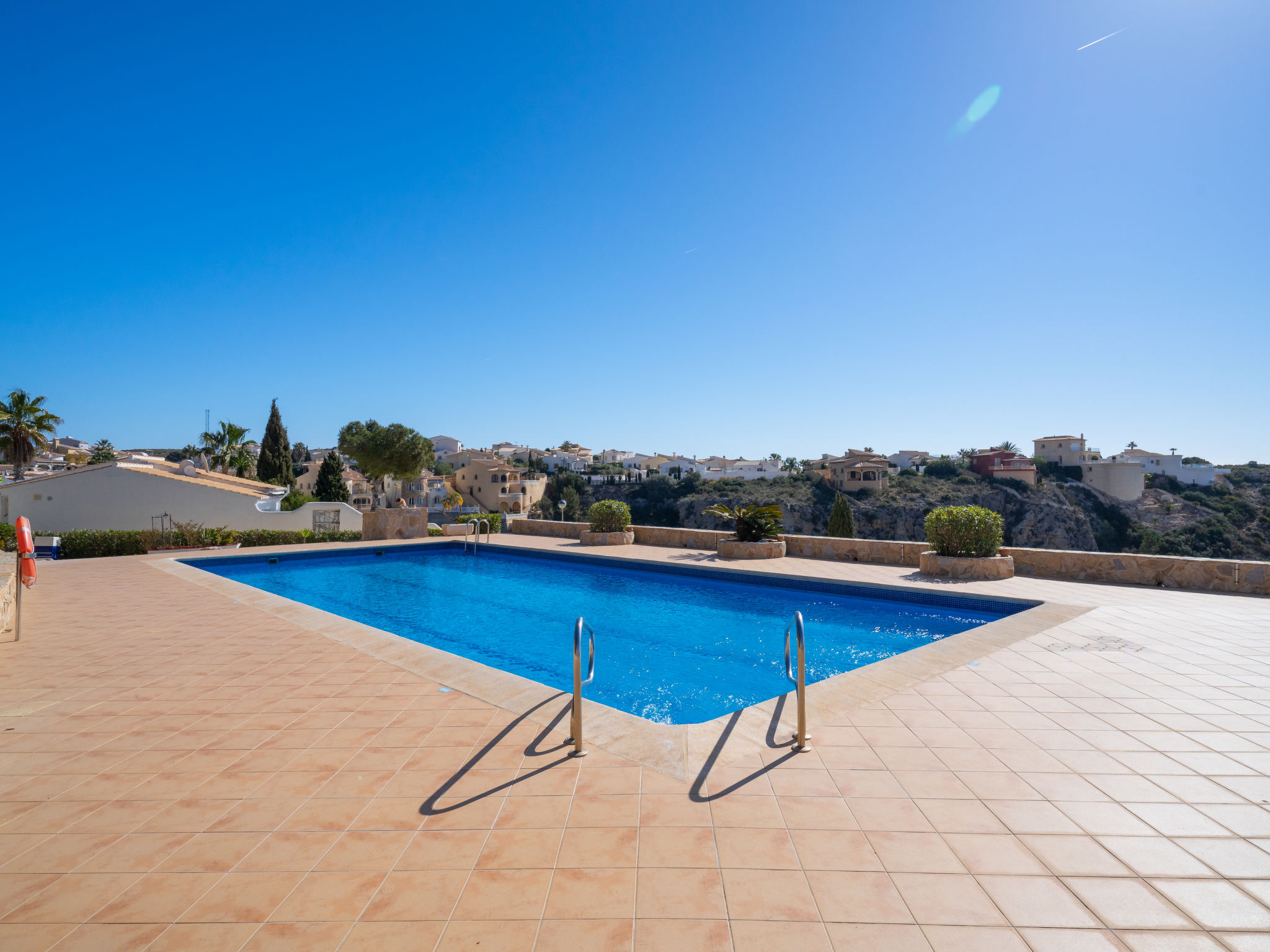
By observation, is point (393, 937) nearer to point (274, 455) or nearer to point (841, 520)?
point (841, 520)

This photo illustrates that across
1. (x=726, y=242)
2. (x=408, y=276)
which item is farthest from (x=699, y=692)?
(x=408, y=276)

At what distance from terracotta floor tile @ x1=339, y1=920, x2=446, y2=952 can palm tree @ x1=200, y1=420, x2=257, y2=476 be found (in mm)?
43802

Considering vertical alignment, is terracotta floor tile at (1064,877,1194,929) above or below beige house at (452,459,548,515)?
below

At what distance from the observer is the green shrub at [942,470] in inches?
2488

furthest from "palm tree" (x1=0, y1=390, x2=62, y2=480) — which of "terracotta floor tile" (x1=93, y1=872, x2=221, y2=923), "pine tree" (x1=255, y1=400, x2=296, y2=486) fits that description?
"terracotta floor tile" (x1=93, y1=872, x2=221, y2=923)

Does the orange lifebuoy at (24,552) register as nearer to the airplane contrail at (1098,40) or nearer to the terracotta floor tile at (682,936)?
the terracotta floor tile at (682,936)

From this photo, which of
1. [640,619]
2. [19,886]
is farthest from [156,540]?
[19,886]

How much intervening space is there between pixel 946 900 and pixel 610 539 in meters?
A: 13.0

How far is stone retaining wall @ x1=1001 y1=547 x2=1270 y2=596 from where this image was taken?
823cm

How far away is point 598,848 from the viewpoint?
2.46 metres

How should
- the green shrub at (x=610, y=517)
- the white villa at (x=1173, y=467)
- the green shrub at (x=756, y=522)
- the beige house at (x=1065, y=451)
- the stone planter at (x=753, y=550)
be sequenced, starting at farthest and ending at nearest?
the beige house at (x=1065, y=451), the white villa at (x=1173, y=467), the green shrub at (x=610, y=517), the green shrub at (x=756, y=522), the stone planter at (x=753, y=550)

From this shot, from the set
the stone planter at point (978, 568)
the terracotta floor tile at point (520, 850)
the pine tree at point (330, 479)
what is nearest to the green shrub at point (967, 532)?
the stone planter at point (978, 568)

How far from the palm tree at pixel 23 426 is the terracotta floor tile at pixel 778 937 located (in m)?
36.0

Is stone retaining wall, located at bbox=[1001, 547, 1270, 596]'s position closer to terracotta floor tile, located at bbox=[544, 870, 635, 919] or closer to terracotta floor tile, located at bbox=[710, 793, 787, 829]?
terracotta floor tile, located at bbox=[710, 793, 787, 829]
